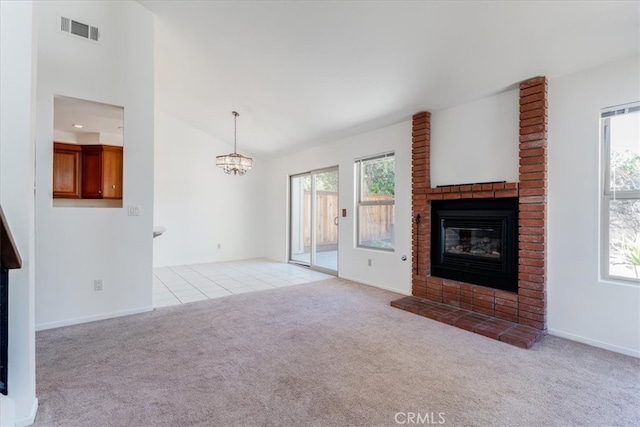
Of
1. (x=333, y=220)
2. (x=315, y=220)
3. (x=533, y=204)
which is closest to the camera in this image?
(x=533, y=204)

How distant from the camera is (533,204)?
9.50ft

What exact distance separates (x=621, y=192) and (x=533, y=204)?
2.02 feet

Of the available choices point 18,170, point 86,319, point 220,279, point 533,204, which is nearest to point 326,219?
point 220,279

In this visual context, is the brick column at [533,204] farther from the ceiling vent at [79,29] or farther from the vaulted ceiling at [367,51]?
the ceiling vent at [79,29]

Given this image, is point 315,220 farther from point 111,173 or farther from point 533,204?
point 533,204

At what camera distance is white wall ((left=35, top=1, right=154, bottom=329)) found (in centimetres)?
296

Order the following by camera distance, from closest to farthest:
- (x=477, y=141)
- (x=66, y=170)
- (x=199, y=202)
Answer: (x=477, y=141) < (x=66, y=170) < (x=199, y=202)

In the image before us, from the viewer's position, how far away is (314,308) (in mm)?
3600

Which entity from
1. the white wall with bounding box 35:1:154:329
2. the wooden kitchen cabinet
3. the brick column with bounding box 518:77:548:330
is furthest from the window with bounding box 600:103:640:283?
the wooden kitchen cabinet

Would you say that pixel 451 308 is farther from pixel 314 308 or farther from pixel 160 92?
pixel 160 92

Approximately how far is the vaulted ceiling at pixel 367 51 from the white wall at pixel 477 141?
159 mm

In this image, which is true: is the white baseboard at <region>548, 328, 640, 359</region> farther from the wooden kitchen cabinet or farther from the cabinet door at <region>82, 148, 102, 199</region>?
the cabinet door at <region>82, 148, 102, 199</region>

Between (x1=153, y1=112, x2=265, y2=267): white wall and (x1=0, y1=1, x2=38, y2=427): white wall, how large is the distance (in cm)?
417

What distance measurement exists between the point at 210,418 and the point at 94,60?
3.63 metres
